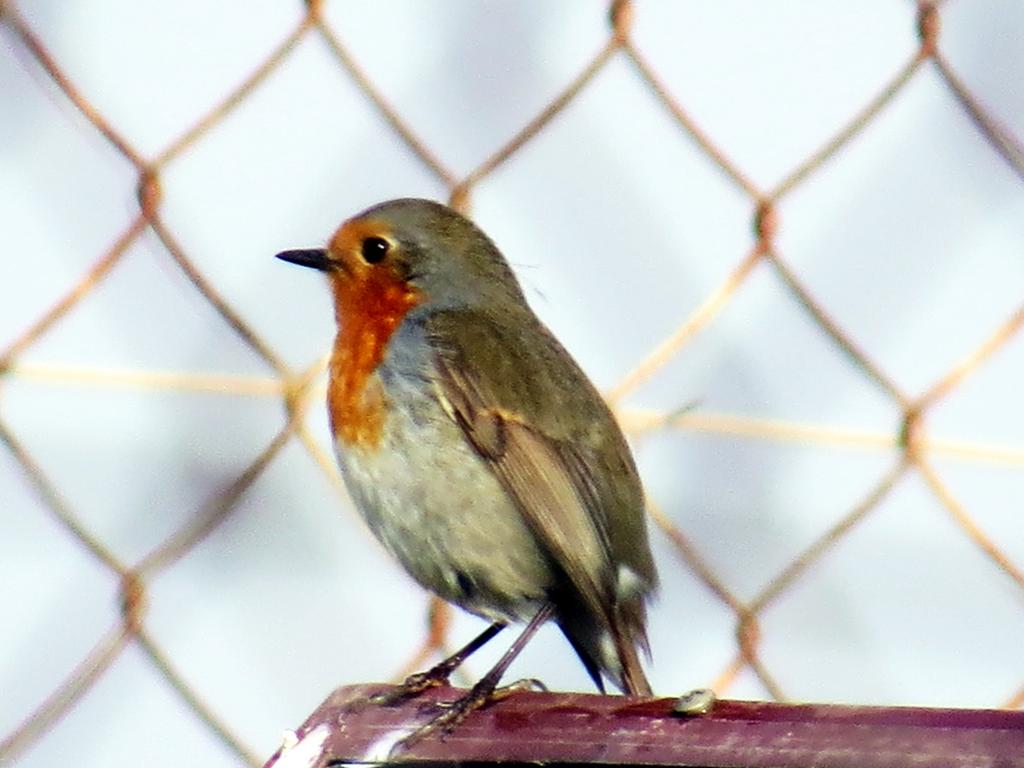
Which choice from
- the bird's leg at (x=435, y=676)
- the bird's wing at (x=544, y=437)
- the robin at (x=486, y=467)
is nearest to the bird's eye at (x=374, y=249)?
the robin at (x=486, y=467)

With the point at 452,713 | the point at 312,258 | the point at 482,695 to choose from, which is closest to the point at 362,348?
the point at 312,258

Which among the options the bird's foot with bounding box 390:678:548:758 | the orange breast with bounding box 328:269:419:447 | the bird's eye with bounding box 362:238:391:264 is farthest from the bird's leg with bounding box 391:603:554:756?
the bird's eye with bounding box 362:238:391:264

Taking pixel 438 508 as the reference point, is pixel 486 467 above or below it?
above

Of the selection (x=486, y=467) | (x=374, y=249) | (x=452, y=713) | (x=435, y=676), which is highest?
(x=374, y=249)

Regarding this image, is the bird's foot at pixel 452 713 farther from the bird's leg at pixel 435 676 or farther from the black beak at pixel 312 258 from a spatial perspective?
the black beak at pixel 312 258

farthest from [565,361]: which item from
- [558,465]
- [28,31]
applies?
[28,31]

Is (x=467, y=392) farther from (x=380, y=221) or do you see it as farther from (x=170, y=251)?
(x=170, y=251)

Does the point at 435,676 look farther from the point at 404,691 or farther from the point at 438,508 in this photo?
the point at 404,691
